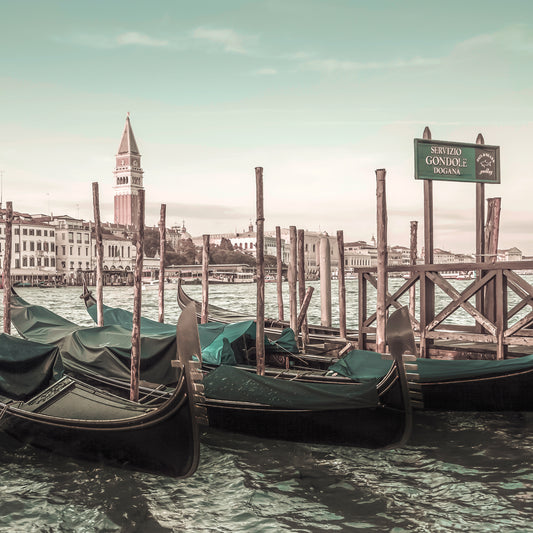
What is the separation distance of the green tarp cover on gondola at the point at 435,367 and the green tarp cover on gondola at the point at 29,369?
2569 millimetres

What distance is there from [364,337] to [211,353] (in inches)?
83.9

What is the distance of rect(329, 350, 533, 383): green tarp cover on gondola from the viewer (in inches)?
217

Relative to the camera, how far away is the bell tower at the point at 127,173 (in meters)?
83.4

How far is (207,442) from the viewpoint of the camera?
5.62 meters

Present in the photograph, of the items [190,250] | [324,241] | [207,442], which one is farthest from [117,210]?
[207,442]

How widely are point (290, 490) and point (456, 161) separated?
174 inches

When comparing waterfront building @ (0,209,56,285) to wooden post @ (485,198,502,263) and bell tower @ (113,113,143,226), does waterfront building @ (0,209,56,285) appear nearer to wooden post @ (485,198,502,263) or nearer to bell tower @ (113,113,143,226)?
bell tower @ (113,113,143,226)

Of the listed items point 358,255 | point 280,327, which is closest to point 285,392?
point 280,327

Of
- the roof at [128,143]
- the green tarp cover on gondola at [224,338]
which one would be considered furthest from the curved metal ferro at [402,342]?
the roof at [128,143]

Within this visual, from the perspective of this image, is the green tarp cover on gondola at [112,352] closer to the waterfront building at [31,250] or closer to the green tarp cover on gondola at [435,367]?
the green tarp cover on gondola at [435,367]

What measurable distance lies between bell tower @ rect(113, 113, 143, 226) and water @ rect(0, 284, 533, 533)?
79307mm

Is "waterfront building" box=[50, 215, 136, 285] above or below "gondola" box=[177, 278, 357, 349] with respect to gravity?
above

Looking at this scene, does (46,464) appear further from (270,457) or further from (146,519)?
(270,457)

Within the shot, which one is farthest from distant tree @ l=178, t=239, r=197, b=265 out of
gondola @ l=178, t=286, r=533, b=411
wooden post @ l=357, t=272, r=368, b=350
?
gondola @ l=178, t=286, r=533, b=411
